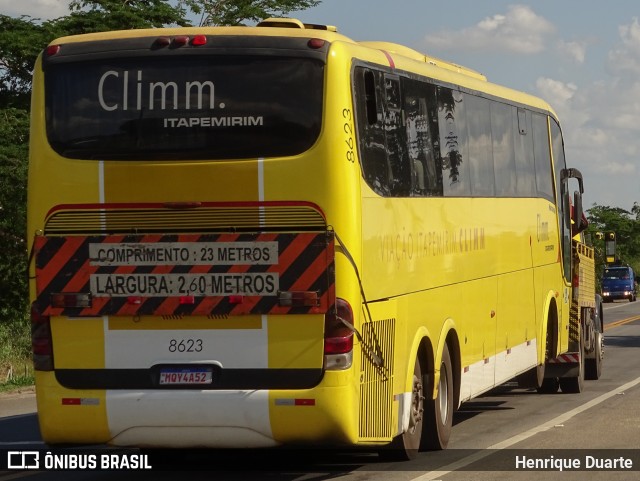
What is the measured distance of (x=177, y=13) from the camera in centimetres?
3969

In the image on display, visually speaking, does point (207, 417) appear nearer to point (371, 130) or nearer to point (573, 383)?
point (371, 130)

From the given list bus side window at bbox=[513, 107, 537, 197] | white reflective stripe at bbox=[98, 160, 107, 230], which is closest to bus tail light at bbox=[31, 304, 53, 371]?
white reflective stripe at bbox=[98, 160, 107, 230]

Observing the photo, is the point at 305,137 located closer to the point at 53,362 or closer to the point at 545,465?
the point at 53,362

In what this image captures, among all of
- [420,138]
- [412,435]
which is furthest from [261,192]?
[412,435]

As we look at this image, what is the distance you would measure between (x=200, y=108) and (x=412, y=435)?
376 cm

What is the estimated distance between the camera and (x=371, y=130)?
12008mm

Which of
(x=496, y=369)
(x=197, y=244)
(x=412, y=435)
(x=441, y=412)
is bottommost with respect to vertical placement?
(x=412, y=435)

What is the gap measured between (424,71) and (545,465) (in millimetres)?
3953

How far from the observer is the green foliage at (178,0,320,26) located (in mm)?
42044

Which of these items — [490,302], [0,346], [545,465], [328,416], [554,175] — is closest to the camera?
[328,416]

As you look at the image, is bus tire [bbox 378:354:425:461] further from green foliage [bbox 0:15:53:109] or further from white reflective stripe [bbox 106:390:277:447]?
green foliage [bbox 0:15:53:109]

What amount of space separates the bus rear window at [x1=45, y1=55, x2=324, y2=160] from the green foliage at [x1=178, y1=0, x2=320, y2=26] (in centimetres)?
3067

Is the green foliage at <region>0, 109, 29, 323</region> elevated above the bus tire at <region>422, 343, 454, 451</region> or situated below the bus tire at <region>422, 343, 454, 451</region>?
above

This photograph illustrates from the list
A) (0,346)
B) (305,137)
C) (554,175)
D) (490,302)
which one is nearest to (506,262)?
(490,302)
